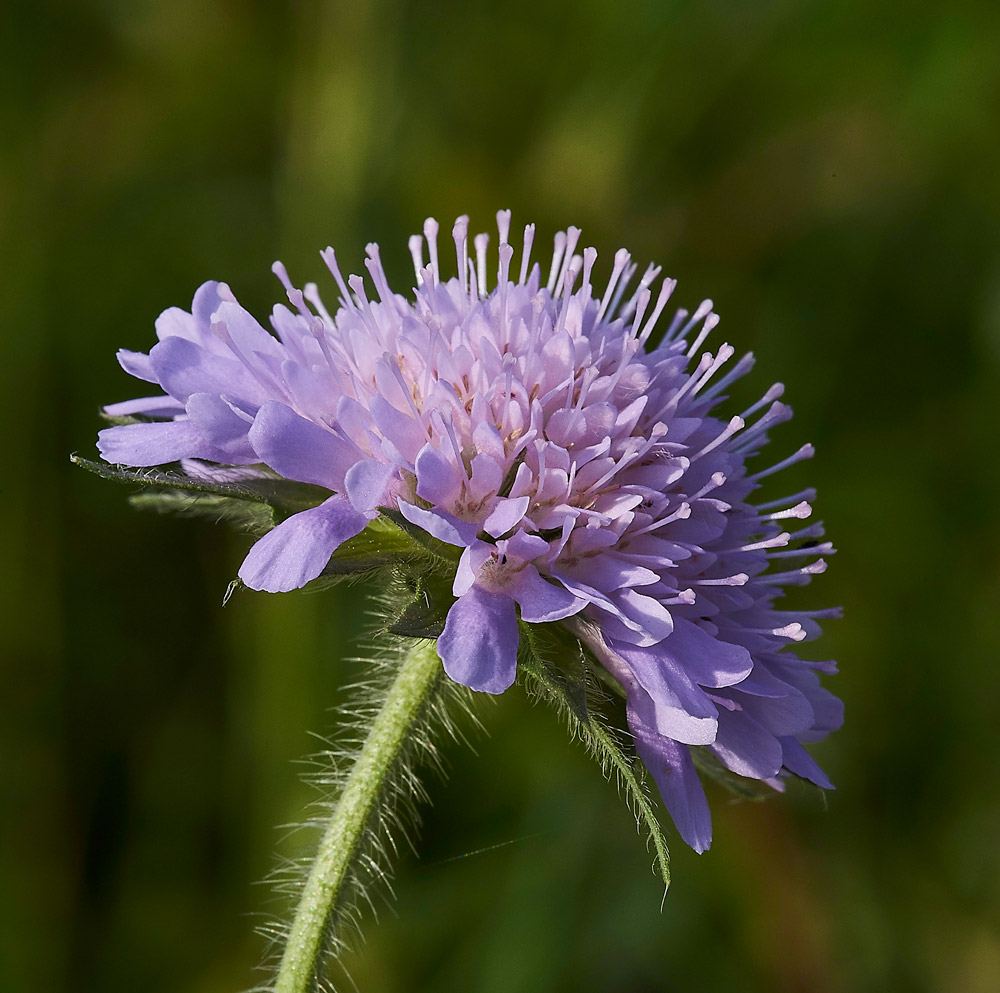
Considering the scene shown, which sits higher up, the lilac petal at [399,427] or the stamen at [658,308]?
the stamen at [658,308]

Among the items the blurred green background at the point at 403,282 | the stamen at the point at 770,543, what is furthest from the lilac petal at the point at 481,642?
the blurred green background at the point at 403,282

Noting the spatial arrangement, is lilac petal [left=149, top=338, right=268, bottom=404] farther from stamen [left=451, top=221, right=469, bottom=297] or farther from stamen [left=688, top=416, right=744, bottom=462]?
stamen [left=688, top=416, right=744, bottom=462]

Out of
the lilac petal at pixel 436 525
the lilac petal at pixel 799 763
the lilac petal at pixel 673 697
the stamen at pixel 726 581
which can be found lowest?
the lilac petal at pixel 799 763

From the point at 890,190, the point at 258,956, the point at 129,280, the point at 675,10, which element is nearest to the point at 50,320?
the point at 129,280

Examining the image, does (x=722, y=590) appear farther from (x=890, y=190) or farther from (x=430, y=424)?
(x=890, y=190)

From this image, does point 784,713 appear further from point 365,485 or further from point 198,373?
point 198,373

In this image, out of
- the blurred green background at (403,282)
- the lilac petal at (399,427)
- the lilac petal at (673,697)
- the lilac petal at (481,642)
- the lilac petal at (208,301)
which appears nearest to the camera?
the lilac petal at (481,642)

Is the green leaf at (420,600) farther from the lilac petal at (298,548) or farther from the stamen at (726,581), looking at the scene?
the stamen at (726,581)

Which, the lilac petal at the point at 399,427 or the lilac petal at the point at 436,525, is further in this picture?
the lilac petal at the point at 399,427
